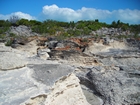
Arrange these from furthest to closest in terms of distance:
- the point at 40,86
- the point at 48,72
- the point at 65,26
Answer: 1. the point at 65,26
2. the point at 48,72
3. the point at 40,86

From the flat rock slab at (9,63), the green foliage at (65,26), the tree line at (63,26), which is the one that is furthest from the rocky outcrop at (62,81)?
the tree line at (63,26)

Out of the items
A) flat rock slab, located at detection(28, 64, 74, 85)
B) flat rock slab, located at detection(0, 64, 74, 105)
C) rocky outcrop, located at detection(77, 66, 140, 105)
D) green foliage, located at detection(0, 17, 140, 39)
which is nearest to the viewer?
flat rock slab, located at detection(0, 64, 74, 105)

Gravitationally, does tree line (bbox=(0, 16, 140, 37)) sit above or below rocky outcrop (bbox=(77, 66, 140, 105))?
above

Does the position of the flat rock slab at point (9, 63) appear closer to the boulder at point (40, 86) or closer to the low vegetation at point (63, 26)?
the boulder at point (40, 86)

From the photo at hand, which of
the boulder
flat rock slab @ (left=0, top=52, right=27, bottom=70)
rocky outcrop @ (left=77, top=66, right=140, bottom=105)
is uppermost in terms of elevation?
flat rock slab @ (left=0, top=52, right=27, bottom=70)

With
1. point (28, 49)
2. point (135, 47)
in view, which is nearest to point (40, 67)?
point (28, 49)

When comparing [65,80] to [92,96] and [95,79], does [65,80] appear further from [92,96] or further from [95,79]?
[95,79]

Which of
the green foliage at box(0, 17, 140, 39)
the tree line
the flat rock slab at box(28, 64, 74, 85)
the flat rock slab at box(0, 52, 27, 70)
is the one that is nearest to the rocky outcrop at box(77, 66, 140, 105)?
the flat rock slab at box(28, 64, 74, 85)

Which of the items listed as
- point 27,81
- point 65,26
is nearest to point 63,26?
point 65,26

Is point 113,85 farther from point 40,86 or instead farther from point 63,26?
point 63,26

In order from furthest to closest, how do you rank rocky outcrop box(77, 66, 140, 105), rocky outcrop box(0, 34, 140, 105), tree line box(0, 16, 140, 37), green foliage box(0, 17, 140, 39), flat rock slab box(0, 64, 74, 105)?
1. tree line box(0, 16, 140, 37)
2. green foliage box(0, 17, 140, 39)
3. rocky outcrop box(77, 66, 140, 105)
4. rocky outcrop box(0, 34, 140, 105)
5. flat rock slab box(0, 64, 74, 105)

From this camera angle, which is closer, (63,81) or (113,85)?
(63,81)

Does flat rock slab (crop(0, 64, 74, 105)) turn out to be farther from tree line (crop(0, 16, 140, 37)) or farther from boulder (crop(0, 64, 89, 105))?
tree line (crop(0, 16, 140, 37))

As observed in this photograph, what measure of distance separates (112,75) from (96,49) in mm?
6163
